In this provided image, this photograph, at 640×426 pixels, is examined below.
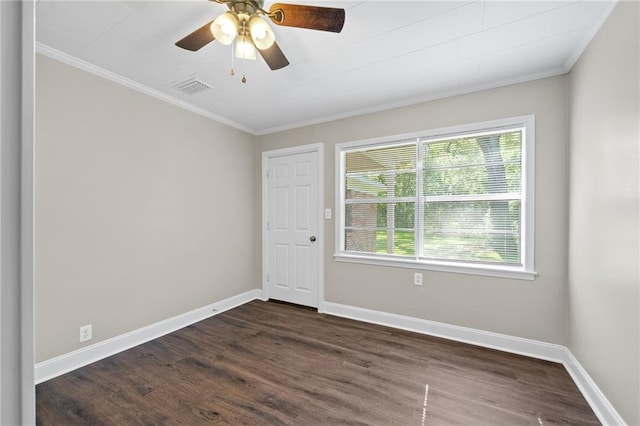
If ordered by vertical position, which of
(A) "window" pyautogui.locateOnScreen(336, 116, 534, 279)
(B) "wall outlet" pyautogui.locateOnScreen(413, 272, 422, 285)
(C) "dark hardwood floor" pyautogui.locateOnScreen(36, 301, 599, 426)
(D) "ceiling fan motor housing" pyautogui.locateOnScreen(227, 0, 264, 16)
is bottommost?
(C) "dark hardwood floor" pyautogui.locateOnScreen(36, 301, 599, 426)

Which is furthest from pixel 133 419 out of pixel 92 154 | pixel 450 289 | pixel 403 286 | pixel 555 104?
pixel 555 104

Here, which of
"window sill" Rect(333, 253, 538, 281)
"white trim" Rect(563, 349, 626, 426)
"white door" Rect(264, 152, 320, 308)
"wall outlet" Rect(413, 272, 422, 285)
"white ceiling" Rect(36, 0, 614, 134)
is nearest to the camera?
"white trim" Rect(563, 349, 626, 426)

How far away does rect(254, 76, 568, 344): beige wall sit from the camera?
2.49 metres

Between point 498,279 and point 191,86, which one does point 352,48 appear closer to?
point 191,86

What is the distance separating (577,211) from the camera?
2.24 m

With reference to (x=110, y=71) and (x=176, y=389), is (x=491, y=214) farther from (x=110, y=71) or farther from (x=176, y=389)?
(x=110, y=71)

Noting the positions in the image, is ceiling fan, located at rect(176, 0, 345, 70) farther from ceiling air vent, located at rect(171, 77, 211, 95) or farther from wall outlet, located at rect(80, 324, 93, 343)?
wall outlet, located at rect(80, 324, 93, 343)

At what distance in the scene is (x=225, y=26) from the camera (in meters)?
1.57

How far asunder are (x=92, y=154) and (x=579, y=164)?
13.1 ft

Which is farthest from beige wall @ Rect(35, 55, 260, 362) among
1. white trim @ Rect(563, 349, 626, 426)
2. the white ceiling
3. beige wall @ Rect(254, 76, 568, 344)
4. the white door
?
white trim @ Rect(563, 349, 626, 426)

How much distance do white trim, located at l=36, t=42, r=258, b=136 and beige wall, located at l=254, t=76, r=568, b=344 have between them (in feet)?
5.52

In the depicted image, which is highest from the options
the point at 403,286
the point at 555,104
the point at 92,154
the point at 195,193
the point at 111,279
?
the point at 555,104

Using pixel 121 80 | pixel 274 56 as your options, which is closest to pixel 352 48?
pixel 274 56

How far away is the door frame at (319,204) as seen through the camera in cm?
369
